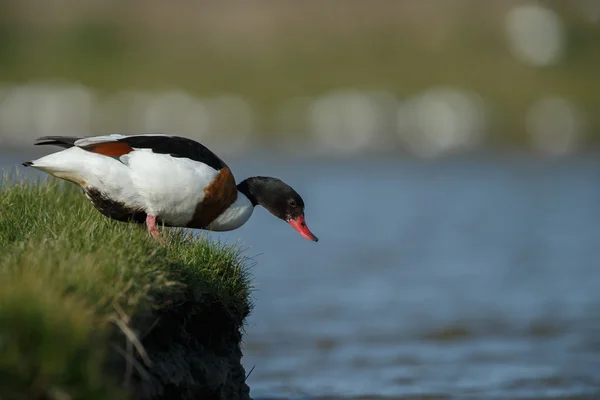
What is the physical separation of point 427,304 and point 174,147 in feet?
28.7

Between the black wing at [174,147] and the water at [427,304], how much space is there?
893 mm

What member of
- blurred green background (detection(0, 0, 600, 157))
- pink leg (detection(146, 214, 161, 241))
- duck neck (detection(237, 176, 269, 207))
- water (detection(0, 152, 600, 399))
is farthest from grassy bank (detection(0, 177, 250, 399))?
blurred green background (detection(0, 0, 600, 157))

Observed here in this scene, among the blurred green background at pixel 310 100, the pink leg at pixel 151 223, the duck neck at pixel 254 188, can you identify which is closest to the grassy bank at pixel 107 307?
the pink leg at pixel 151 223

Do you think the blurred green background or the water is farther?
the blurred green background

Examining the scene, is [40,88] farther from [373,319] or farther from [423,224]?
[373,319]

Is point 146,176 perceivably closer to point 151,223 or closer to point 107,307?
point 151,223

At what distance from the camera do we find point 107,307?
6.46 m

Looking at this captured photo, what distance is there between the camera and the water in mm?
11656

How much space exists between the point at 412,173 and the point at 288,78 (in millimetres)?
131257

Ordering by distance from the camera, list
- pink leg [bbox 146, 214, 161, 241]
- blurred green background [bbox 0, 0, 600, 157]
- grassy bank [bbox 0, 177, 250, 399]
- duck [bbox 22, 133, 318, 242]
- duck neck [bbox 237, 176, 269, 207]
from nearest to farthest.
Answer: grassy bank [bbox 0, 177, 250, 399] < duck [bbox 22, 133, 318, 242] < pink leg [bbox 146, 214, 161, 241] < duck neck [bbox 237, 176, 269, 207] < blurred green background [bbox 0, 0, 600, 157]

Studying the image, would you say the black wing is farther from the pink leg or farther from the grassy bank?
the grassy bank

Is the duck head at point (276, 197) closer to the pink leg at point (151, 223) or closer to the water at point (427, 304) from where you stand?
the water at point (427, 304)

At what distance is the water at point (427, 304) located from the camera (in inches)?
459

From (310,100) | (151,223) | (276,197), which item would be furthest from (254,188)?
(310,100)
